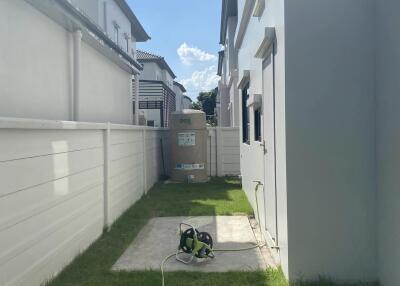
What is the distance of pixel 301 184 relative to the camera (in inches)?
132

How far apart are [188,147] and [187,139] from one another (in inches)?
8.5

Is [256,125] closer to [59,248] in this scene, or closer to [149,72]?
[59,248]

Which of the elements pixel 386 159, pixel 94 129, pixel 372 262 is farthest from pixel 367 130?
pixel 94 129

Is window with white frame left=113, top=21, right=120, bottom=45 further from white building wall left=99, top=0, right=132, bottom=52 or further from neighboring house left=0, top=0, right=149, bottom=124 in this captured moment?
neighboring house left=0, top=0, right=149, bottom=124

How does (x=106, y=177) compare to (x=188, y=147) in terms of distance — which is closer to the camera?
(x=106, y=177)

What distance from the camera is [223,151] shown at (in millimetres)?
11570

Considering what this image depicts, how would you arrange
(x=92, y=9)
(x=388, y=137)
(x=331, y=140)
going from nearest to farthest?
(x=388, y=137), (x=331, y=140), (x=92, y=9)

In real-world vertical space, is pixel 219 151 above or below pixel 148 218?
above

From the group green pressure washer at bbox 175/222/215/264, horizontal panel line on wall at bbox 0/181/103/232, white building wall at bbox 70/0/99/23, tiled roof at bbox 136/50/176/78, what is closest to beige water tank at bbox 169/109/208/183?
white building wall at bbox 70/0/99/23

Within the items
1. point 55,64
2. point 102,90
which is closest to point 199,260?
point 55,64

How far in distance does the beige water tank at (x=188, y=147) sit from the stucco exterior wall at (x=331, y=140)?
7.24m

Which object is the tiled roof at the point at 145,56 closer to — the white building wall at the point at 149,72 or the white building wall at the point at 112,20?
the white building wall at the point at 149,72

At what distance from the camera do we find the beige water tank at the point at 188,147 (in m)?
10.6

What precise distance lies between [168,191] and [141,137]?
4.84 feet
